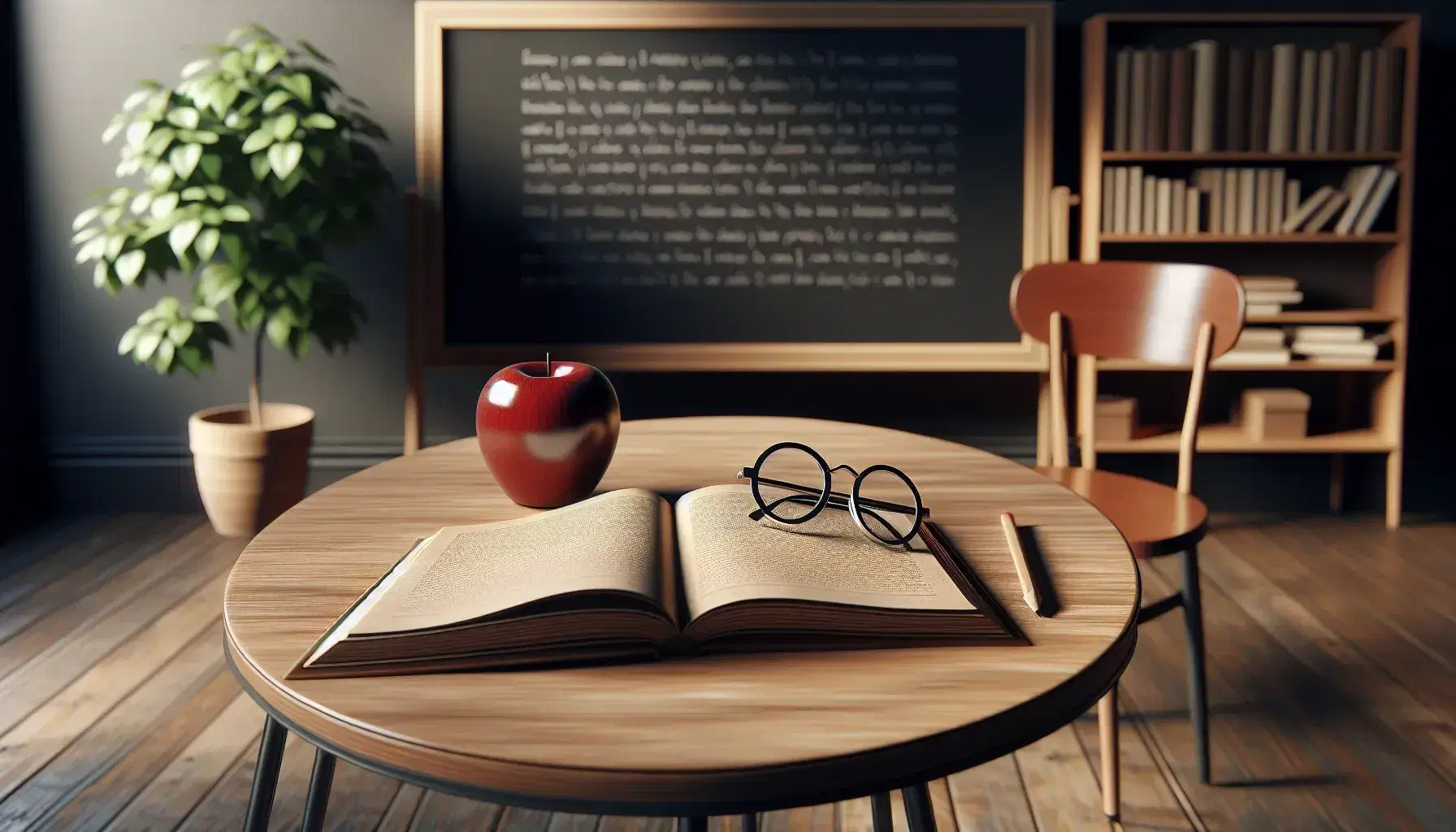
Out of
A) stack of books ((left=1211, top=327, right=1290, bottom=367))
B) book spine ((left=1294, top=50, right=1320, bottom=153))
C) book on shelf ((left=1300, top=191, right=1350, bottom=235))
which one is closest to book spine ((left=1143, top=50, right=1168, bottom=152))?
book spine ((left=1294, top=50, right=1320, bottom=153))

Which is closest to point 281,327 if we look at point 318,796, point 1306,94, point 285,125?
point 285,125

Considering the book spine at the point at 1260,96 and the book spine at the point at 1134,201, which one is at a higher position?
the book spine at the point at 1260,96

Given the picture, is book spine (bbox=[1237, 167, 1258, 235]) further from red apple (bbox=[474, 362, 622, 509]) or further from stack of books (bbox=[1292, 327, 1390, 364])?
red apple (bbox=[474, 362, 622, 509])

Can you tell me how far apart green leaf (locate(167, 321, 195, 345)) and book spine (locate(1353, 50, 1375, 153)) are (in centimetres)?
282

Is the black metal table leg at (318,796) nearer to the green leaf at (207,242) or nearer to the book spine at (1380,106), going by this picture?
the green leaf at (207,242)

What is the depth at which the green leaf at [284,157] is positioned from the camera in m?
2.54

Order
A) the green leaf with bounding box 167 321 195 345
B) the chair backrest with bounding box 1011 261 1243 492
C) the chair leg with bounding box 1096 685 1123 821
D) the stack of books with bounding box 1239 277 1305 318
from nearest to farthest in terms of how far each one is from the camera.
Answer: the chair leg with bounding box 1096 685 1123 821 < the chair backrest with bounding box 1011 261 1243 492 < the green leaf with bounding box 167 321 195 345 < the stack of books with bounding box 1239 277 1305 318

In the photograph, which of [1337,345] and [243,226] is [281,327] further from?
[1337,345]

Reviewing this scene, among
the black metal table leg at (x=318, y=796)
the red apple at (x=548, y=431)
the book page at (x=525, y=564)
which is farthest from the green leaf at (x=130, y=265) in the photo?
the book page at (x=525, y=564)

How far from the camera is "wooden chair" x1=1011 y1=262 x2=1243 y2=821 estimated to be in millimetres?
1549

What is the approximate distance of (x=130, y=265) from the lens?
2555 millimetres

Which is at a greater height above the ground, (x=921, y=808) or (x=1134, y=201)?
(x=1134, y=201)

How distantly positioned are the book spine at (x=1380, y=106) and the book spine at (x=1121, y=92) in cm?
60

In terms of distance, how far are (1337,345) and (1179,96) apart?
0.76 meters
